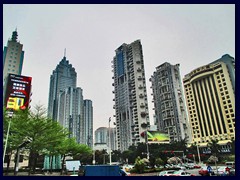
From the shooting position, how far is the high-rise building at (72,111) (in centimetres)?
14550

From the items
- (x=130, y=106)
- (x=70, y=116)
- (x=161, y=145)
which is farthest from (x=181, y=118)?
(x=70, y=116)

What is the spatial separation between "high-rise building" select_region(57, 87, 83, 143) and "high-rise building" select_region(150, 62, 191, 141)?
56.0 metres

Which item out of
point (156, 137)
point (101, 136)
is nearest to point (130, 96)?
point (156, 137)

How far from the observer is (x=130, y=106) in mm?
107125

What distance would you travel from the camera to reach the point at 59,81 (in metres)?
179

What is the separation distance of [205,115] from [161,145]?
2701 centimetres

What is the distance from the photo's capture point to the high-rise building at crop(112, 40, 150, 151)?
10206 centimetres

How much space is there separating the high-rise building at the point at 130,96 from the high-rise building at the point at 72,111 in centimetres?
4286

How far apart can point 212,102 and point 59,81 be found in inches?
4887

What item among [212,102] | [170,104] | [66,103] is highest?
[66,103]

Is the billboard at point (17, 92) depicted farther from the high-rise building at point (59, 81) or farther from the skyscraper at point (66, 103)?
the high-rise building at point (59, 81)

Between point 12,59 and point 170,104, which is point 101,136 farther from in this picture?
point 12,59

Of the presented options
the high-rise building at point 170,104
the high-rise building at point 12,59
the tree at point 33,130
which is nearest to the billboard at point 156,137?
the high-rise building at point 170,104
